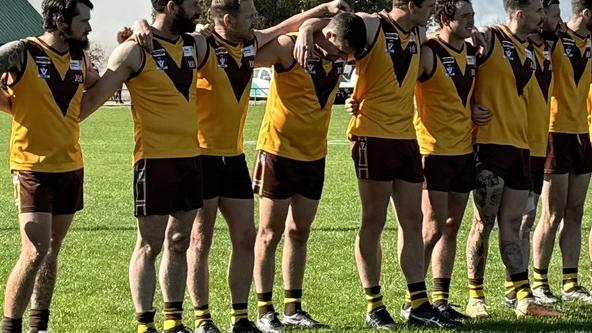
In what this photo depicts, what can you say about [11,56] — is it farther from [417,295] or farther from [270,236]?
[417,295]

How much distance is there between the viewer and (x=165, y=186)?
6.77 meters

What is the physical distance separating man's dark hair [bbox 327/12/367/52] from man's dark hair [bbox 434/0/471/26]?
33.1 inches

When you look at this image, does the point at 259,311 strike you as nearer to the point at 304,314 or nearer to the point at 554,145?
the point at 304,314

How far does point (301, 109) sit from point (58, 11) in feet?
6.16

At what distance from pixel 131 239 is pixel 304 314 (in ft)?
16.2

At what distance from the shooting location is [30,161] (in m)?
6.75

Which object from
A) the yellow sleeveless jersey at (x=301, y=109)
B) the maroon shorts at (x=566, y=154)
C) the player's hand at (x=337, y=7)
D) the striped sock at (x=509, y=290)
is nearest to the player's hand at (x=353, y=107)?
the yellow sleeveless jersey at (x=301, y=109)

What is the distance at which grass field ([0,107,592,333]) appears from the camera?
8.16 meters

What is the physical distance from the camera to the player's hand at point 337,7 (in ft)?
25.7

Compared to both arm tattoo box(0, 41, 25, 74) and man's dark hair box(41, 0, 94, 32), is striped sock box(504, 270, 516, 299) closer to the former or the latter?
man's dark hair box(41, 0, 94, 32)

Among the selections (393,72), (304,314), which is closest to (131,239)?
(304,314)

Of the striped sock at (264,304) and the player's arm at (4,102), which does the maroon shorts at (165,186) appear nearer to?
the player's arm at (4,102)

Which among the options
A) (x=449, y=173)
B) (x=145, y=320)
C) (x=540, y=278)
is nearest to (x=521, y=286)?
(x=540, y=278)

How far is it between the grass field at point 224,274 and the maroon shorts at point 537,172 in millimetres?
1013
